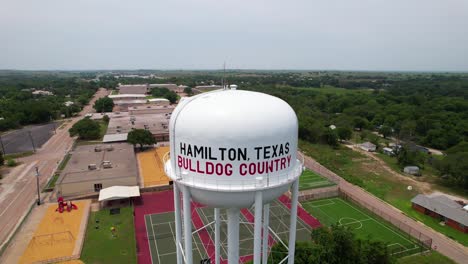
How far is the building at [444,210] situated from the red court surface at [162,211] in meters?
12.5

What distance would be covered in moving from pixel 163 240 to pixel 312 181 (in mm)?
22333

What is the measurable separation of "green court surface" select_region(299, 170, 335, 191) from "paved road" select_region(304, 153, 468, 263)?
126 centimetres

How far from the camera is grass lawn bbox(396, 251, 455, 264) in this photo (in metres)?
25.5

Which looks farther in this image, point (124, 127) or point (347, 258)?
point (124, 127)

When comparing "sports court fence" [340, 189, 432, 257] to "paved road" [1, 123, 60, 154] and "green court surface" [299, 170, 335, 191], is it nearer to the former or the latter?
"green court surface" [299, 170, 335, 191]

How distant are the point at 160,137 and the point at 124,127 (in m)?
11.0

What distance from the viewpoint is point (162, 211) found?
3362cm

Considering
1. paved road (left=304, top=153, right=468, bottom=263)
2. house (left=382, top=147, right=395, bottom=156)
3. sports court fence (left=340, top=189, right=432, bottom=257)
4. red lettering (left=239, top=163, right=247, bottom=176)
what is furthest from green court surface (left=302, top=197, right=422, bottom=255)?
house (left=382, top=147, right=395, bottom=156)

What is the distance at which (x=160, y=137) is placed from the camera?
62.2 m

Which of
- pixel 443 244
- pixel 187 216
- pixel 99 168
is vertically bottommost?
pixel 443 244

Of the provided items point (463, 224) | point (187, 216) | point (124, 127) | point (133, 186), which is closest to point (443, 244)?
point (463, 224)

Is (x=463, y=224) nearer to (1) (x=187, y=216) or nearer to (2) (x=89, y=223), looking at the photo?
(1) (x=187, y=216)

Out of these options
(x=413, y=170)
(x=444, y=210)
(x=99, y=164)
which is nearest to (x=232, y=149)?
(x=444, y=210)

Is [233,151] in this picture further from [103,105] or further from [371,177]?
[103,105]
